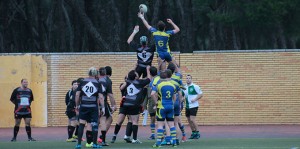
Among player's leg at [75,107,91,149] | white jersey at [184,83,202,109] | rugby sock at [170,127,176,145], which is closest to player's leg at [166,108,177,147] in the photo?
rugby sock at [170,127,176,145]

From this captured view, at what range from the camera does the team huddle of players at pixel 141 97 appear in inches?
901

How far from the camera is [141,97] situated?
2477cm

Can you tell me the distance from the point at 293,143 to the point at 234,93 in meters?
12.0

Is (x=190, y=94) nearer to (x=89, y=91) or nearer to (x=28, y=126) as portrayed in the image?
(x=28, y=126)

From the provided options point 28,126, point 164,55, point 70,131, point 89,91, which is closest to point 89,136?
point 89,91

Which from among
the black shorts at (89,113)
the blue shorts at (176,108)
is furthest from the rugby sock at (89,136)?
the blue shorts at (176,108)

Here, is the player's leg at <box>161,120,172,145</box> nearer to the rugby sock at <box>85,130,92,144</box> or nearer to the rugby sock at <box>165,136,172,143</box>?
the rugby sock at <box>165,136,172,143</box>

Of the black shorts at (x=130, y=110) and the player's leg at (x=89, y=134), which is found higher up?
the black shorts at (x=130, y=110)

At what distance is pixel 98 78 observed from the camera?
77.3ft

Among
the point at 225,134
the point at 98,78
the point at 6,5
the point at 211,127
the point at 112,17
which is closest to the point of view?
the point at 98,78

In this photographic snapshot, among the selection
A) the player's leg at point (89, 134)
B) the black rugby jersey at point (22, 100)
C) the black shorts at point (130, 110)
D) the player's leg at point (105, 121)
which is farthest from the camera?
the black rugby jersey at point (22, 100)

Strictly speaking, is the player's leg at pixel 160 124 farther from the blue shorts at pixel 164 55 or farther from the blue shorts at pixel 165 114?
the blue shorts at pixel 164 55

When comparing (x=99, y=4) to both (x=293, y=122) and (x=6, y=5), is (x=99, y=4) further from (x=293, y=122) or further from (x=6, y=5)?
(x=293, y=122)

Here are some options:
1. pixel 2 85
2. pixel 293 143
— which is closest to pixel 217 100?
pixel 2 85
